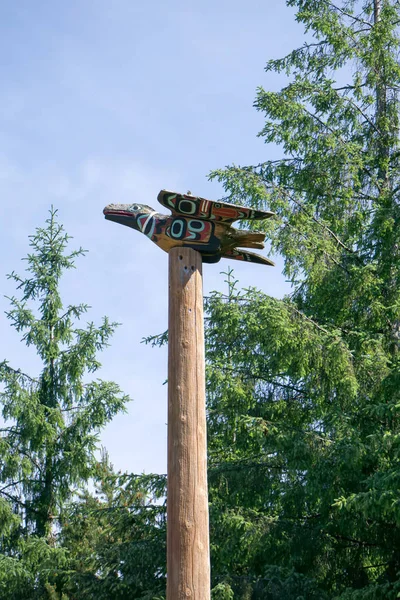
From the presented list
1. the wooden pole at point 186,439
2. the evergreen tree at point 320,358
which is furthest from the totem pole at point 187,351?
the evergreen tree at point 320,358

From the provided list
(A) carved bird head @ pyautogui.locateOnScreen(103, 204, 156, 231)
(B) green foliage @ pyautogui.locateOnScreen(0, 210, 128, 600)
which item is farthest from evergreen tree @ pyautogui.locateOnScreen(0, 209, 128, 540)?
(A) carved bird head @ pyautogui.locateOnScreen(103, 204, 156, 231)

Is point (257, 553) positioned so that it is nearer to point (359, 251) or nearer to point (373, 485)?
point (373, 485)

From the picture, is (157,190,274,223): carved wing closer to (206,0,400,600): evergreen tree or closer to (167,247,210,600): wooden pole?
(167,247,210,600): wooden pole

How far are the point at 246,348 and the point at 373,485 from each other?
263 centimetres

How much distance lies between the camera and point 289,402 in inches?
441

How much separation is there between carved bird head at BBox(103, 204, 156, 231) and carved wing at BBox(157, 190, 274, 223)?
0.83ft

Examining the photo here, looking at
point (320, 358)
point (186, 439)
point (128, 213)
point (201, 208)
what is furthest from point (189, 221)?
point (320, 358)

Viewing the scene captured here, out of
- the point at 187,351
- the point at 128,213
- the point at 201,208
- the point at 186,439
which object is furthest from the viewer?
the point at 128,213

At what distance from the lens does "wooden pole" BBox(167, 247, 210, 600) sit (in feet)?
15.2

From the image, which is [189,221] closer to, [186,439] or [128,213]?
[128,213]

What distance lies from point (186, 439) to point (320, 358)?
5.61 meters

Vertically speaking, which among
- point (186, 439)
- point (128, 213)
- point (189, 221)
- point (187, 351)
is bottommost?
point (186, 439)

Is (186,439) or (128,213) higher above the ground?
(128,213)

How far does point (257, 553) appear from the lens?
9.95 metres
